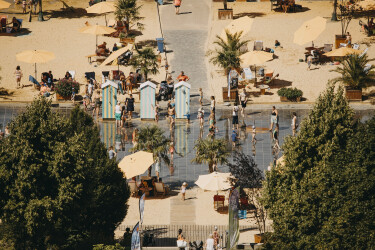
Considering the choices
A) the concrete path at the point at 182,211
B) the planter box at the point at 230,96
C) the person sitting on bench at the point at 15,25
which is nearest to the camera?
Result: the concrete path at the point at 182,211

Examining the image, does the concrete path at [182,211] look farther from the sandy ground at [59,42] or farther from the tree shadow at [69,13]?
the tree shadow at [69,13]

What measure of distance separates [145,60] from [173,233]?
52.1 feet

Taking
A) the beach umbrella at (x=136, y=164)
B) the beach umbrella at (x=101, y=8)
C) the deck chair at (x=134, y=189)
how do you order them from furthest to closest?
the beach umbrella at (x=101, y=8) < the deck chair at (x=134, y=189) < the beach umbrella at (x=136, y=164)

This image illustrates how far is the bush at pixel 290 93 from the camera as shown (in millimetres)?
48625

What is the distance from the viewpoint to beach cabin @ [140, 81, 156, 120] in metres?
46.7

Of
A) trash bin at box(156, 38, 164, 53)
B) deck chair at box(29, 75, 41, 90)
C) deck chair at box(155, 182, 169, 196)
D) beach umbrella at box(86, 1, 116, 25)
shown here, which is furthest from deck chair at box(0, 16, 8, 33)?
deck chair at box(155, 182, 169, 196)

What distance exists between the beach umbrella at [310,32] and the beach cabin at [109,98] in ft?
38.4

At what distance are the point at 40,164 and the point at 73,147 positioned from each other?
1.29 metres

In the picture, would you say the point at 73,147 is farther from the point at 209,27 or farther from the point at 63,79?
the point at 209,27

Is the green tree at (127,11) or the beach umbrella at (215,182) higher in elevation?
the green tree at (127,11)

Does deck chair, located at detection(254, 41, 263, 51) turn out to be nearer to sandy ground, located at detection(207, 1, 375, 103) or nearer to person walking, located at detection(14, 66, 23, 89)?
sandy ground, located at detection(207, 1, 375, 103)

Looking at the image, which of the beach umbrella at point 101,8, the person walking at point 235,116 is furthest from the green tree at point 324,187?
the beach umbrella at point 101,8

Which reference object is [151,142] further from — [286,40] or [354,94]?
[286,40]

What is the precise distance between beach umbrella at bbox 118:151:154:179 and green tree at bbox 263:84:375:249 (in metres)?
7.05
